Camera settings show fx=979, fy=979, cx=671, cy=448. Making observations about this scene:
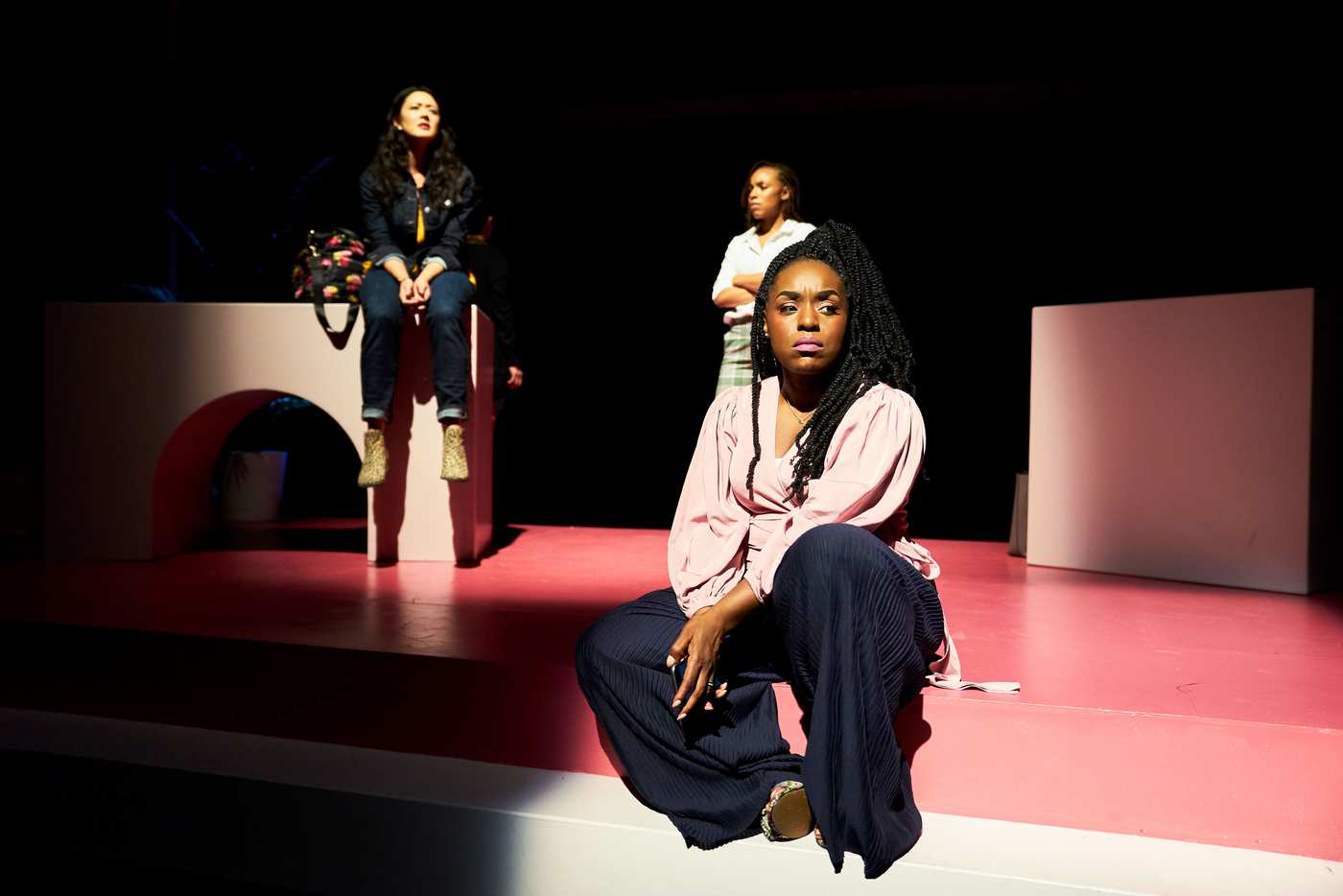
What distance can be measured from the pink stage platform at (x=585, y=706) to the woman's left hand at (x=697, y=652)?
0.34 m

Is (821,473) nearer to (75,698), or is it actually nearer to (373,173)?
(75,698)

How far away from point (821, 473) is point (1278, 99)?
13.6ft

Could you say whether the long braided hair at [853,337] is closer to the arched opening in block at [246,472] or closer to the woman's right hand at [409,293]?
the woman's right hand at [409,293]

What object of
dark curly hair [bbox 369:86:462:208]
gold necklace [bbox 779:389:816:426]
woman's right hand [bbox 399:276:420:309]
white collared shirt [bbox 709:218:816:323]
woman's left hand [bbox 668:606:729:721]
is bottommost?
woman's left hand [bbox 668:606:729:721]

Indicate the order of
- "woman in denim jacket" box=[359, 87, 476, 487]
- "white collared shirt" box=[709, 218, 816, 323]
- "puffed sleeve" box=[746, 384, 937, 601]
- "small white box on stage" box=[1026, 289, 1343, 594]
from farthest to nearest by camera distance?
1. "white collared shirt" box=[709, 218, 816, 323]
2. "woman in denim jacket" box=[359, 87, 476, 487]
3. "small white box on stage" box=[1026, 289, 1343, 594]
4. "puffed sleeve" box=[746, 384, 937, 601]

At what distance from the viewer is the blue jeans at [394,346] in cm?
329

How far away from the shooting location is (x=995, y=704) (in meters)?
1.81

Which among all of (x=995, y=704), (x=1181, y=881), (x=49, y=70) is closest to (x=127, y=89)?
(x=49, y=70)

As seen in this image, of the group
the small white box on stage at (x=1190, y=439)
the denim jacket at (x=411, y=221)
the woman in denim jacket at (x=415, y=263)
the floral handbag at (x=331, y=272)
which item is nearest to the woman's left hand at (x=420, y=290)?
the woman in denim jacket at (x=415, y=263)

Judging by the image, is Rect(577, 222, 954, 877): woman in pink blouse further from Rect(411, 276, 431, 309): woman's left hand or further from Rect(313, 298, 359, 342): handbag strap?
Rect(313, 298, 359, 342): handbag strap

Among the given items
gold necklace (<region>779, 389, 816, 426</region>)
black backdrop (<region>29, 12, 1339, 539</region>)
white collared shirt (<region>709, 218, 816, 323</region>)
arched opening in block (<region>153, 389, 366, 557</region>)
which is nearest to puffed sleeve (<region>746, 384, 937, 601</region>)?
gold necklace (<region>779, 389, 816, 426</region>)

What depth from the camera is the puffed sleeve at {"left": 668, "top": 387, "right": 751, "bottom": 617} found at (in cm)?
180

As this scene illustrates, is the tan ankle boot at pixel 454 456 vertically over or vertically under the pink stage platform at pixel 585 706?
over

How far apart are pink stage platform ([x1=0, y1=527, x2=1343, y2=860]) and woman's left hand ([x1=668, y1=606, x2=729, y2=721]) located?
1.10ft
